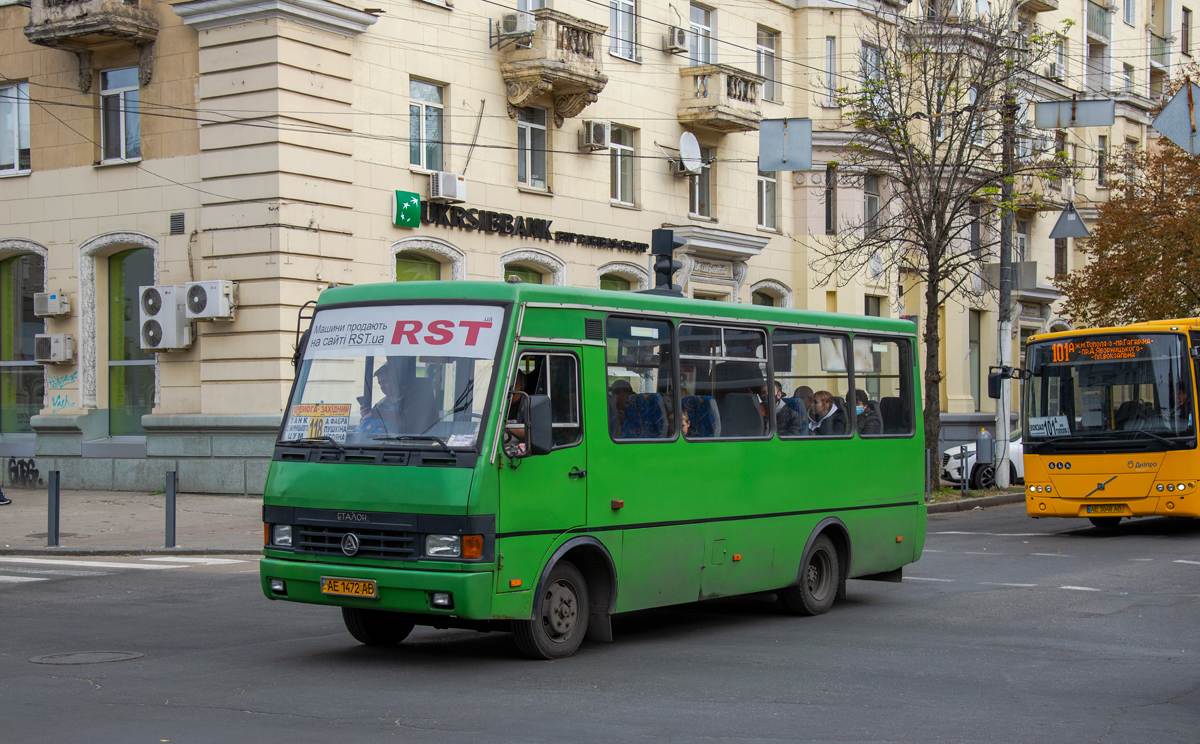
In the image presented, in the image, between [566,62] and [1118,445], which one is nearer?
[1118,445]

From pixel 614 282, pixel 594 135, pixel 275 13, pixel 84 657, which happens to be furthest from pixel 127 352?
pixel 84 657

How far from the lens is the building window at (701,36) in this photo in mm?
31023

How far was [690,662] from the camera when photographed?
9289 millimetres

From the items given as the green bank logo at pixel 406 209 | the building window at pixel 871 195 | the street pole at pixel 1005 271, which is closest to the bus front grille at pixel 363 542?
the green bank logo at pixel 406 209

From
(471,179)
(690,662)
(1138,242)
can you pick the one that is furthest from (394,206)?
(1138,242)

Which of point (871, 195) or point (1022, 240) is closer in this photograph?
point (871, 195)

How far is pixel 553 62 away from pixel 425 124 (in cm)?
276

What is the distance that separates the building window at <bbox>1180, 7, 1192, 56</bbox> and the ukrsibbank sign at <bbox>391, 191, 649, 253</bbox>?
1403 inches

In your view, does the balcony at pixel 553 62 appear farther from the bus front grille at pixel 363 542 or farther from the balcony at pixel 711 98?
the bus front grille at pixel 363 542

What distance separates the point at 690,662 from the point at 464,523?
1.96 metres

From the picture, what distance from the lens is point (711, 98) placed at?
3030cm

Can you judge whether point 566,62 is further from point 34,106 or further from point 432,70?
point 34,106

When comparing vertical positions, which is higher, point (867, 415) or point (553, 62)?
point (553, 62)

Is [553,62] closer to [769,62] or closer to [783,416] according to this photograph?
[769,62]
